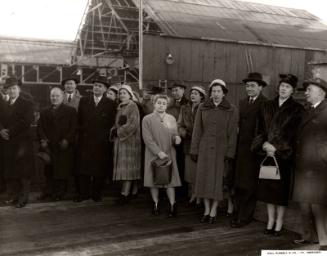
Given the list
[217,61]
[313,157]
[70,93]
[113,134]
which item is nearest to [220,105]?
[313,157]

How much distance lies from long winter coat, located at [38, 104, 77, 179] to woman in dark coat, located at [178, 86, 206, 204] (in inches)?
58.3

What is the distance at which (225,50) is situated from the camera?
45.5ft

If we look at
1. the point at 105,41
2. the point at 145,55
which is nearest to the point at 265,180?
the point at 145,55

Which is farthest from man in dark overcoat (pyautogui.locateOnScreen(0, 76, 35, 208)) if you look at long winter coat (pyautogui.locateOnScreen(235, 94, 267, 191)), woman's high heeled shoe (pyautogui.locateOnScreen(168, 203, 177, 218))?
long winter coat (pyautogui.locateOnScreen(235, 94, 267, 191))

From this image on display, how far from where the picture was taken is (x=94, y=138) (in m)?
5.77

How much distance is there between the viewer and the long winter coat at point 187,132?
18.3ft

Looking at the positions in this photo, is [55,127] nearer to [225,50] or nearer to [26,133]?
[26,133]

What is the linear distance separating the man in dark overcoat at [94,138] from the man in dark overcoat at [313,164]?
2.76m

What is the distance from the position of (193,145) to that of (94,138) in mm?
1525

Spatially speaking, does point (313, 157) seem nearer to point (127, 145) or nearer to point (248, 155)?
point (248, 155)

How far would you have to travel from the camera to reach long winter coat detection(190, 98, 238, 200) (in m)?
4.79

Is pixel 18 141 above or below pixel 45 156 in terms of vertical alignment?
above

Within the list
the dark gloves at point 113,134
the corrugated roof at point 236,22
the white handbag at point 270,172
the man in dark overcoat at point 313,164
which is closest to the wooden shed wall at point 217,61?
Answer: the corrugated roof at point 236,22

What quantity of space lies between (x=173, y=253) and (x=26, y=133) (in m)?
2.71
